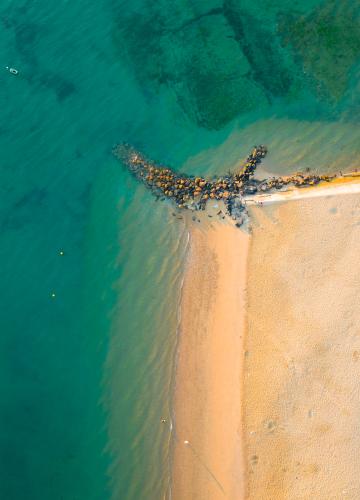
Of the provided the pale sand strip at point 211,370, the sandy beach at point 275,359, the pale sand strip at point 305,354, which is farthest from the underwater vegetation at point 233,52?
the pale sand strip at point 211,370

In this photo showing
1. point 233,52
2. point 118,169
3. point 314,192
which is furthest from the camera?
point 118,169

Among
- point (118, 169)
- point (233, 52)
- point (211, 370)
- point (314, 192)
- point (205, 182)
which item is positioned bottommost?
point (211, 370)

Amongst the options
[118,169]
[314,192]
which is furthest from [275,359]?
[118,169]

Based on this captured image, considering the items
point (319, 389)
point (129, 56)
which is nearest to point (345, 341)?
point (319, 389)

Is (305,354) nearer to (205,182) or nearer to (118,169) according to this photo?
(205,182)

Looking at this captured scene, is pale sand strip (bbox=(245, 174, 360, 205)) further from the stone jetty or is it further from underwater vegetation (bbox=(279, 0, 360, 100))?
underwater vegetation (bbox=(279, 0, 360, 100))

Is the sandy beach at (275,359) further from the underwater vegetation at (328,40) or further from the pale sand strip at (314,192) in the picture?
the underwater vegetation at (328,40)

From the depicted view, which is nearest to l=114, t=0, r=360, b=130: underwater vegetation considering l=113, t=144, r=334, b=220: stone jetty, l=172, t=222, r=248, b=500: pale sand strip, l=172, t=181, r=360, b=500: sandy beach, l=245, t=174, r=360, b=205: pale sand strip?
l=113, t=144, r=334, b=220: stone jetty
